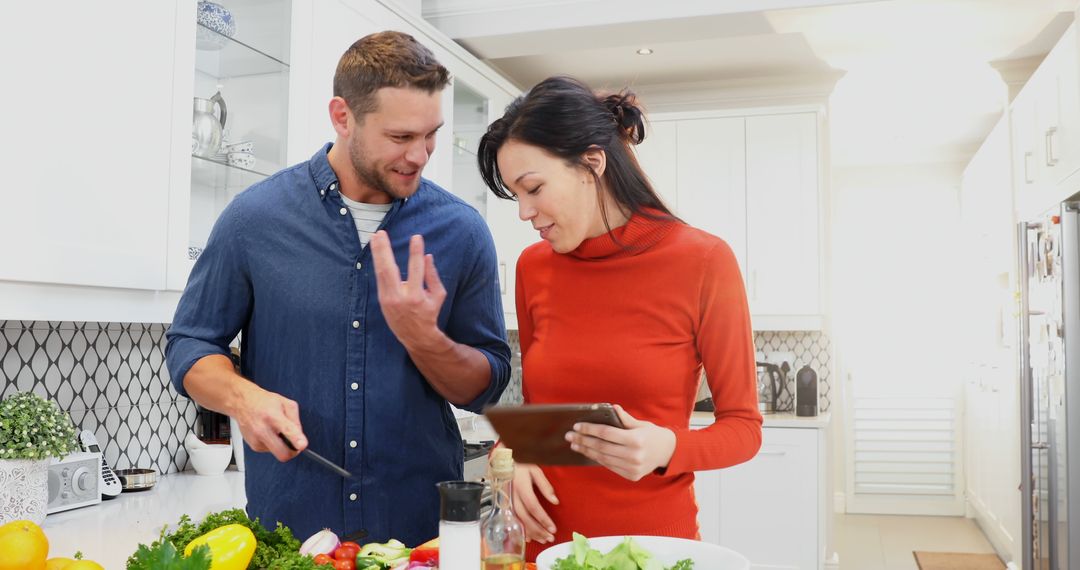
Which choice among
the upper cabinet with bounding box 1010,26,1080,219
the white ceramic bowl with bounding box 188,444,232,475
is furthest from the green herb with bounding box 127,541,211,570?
the upper cabinet with bounding box 1010,26,1080,219

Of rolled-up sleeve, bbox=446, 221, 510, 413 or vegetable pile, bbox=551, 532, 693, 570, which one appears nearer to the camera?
vegetable pile, bbox=551, 532, 693, 570

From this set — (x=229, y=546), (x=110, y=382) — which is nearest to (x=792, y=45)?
(x=110, y=382)

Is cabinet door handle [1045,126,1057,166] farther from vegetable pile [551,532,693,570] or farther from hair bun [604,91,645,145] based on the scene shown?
vegetable pile [551,532,693,570]

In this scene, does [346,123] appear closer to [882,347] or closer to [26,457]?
[26,457]

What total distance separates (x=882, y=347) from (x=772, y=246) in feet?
9.43

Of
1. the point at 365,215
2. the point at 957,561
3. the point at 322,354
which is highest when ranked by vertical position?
the point at 365,215

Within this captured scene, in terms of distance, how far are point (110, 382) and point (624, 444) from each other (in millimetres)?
1823

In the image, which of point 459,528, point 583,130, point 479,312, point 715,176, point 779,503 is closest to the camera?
point 459,528

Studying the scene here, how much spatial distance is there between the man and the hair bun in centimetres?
33

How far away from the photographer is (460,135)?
148 inches

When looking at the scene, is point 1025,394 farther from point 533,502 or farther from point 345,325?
point 345,325

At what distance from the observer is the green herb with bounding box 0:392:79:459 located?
6.15 ft

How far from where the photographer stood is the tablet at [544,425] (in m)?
1.11

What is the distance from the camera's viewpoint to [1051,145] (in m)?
3.67
